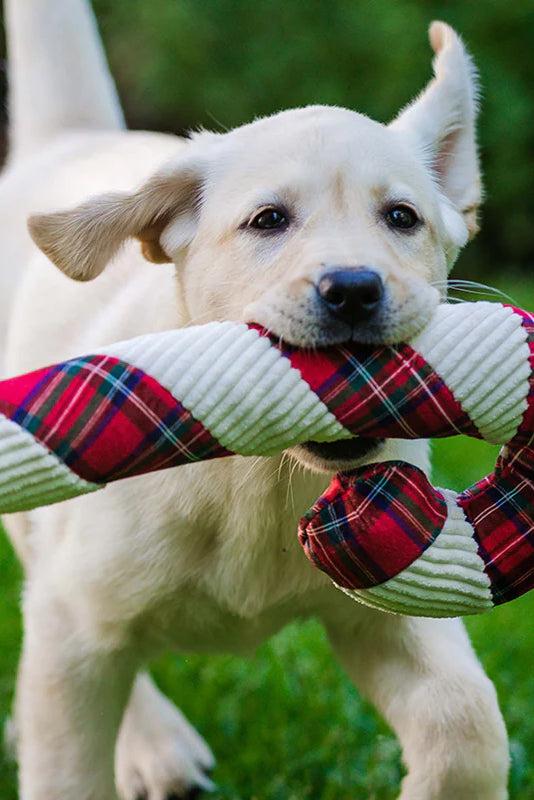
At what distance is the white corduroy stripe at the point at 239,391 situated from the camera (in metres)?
2.51

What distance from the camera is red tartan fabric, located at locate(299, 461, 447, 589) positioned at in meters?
2.48

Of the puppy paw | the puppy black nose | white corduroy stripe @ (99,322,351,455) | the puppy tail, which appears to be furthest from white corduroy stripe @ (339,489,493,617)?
the puppy tail

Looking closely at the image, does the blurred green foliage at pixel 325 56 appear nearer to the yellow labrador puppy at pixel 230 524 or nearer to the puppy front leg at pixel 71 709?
the yellow labrador puppy at pixel 230 524

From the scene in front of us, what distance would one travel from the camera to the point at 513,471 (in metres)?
2.69

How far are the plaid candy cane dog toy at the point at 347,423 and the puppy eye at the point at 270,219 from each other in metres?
0.57

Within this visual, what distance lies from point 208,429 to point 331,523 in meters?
Result: 0.29

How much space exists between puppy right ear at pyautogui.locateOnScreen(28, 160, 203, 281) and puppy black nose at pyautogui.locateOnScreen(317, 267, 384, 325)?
32.1 inches

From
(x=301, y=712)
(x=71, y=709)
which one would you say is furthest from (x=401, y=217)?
(x=301, y=712)

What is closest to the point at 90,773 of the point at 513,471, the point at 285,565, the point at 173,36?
the point at 285,565

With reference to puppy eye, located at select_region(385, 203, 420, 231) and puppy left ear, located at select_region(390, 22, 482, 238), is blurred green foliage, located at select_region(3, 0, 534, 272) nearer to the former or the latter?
puppy left ear, located at select_region(390, 22, 482, 238)

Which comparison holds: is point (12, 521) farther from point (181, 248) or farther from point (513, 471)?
point (513, 471)

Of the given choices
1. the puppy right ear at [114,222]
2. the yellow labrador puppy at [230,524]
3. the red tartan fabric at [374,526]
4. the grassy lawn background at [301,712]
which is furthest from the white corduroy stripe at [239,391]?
the grassy lawn background at [301,712]

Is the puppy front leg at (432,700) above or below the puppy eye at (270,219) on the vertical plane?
below

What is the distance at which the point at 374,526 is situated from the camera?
2475mm
